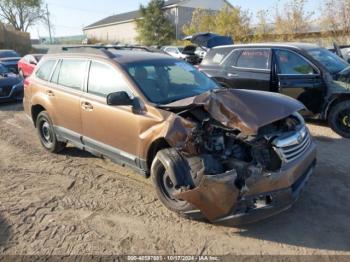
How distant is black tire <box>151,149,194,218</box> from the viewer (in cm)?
394

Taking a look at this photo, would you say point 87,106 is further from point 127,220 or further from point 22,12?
point 22,12

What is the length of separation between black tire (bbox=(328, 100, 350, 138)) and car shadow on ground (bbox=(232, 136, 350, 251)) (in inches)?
76.5

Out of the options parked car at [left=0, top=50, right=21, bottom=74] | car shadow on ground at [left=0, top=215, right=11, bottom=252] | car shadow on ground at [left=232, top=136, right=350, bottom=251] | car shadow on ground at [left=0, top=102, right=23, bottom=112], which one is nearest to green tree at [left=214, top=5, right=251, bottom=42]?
parked car at [left=0, top=50, right=21, bottom=74]

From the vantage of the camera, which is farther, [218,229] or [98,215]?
[98,215]

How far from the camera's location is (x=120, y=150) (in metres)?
4.70

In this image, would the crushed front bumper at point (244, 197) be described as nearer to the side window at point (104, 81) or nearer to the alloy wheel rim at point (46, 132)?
the side window at point (104, 81)

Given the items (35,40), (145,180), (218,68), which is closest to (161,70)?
(145,180)

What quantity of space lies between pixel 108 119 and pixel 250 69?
4263 millimetres

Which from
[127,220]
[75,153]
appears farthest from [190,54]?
[127,220]

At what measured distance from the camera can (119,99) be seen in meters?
4.24

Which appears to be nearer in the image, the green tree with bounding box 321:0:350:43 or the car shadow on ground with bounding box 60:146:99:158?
the car shadow on ground with bounding box 60:146:99:158

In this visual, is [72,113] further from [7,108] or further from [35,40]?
[35,40]

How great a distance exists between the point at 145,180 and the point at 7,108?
7678mm

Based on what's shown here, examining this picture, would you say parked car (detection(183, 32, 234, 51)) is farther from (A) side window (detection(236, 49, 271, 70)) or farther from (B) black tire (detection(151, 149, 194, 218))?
(B) black tire (detection(151, 149, 194, 218))
